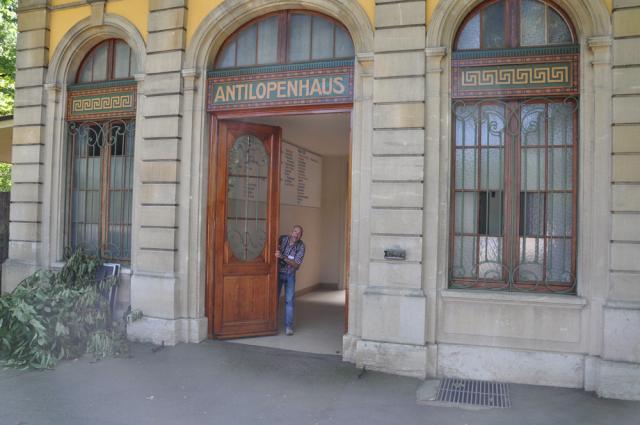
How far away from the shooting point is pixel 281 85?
6.96 metres

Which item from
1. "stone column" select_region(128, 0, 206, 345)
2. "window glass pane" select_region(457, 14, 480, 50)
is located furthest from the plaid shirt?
"window glass pane" select_region(457, 14, 480, 50)

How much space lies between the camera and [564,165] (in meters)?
6.00

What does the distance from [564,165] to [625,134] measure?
0.71 metres

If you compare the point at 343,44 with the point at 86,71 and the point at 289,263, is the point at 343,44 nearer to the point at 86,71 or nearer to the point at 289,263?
the point at 289,263

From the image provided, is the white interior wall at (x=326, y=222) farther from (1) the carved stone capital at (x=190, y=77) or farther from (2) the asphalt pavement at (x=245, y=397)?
(2) the asphalt pavement at (x=245, y=397)

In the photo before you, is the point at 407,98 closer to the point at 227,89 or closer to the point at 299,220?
the point at 227,89

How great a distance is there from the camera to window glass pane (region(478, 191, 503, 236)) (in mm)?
6168

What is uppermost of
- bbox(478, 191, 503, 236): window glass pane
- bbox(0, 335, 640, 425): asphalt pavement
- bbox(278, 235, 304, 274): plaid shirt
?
bbox(478, 191, 503, 236): window glass pane

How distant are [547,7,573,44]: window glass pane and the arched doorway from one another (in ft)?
8.12

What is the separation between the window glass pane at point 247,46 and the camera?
731 centimetres

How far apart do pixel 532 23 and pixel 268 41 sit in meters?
3.53

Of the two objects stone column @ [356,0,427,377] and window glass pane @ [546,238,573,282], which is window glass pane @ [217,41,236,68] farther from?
window glass pane @ [546,238,573,282]

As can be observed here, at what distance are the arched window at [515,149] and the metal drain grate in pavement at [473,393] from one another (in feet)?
3.74

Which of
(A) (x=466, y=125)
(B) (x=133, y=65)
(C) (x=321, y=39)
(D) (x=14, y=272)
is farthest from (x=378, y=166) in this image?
(D) (x=14, y=272)
